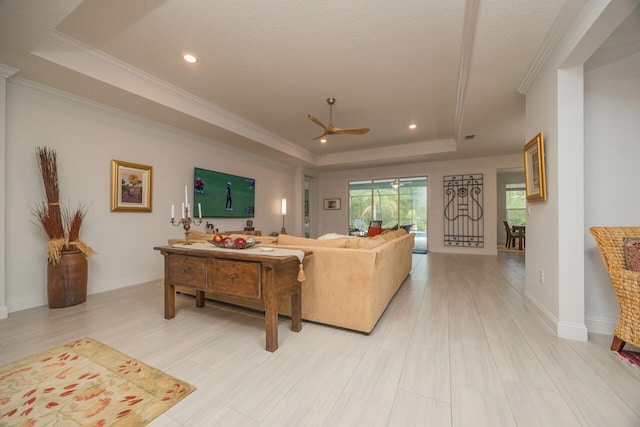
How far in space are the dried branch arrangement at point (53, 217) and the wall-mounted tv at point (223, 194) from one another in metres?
1.77

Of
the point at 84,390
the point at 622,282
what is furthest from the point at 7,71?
the point at 622,282

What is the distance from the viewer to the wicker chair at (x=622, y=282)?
163 cm

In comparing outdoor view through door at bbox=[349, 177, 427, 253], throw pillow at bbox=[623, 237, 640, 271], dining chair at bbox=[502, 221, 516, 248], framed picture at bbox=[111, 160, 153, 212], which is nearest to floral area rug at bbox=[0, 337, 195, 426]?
framed picture at bbox=[111, 160, 153, 212]

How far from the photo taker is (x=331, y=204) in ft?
26.9

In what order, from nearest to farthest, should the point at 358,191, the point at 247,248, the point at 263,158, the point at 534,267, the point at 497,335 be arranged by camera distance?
the point at 497,335 → the point at 247,248 → the point at 534,267 → the point at 263,158 → the point at 358,191

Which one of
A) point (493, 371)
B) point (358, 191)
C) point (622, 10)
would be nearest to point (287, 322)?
point (493, 371)

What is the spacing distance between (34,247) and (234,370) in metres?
2.95

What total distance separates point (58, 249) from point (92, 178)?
98 cm

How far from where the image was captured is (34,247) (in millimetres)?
2777

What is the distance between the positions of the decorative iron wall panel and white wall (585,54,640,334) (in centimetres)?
470

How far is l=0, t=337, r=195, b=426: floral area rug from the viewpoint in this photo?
4.08ft

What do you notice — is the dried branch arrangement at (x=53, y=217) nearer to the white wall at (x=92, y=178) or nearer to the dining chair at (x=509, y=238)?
the white wall at (x=92, y=178)

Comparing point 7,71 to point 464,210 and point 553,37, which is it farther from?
point 464,210

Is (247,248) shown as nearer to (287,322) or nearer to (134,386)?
(287,322)
